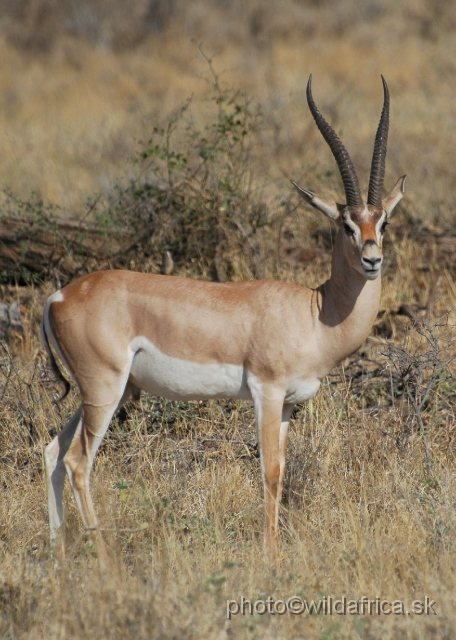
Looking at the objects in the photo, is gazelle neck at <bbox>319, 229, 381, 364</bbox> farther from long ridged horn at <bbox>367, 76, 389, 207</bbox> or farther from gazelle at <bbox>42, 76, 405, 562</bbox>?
long ridged horn at <bbox>367, 76, 389, 207</bbox>

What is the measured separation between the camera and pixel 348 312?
4.80m

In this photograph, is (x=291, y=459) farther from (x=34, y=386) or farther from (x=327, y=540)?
(x=34, y=386)

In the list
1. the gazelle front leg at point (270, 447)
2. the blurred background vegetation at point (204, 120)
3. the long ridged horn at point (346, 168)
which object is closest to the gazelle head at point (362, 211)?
the long ridged horn at point (346, 168)

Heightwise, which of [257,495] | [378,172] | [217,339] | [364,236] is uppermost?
[378,172]

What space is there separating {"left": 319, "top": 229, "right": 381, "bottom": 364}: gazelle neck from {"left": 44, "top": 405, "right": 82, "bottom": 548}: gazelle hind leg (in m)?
1.62

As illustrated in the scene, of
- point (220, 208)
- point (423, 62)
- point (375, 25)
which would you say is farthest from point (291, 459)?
point (375, 25)

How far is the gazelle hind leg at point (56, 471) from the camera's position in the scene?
4879 millimetres

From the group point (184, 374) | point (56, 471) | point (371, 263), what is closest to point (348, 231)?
point (371, 263)

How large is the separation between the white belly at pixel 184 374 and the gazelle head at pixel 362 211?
3.09ft

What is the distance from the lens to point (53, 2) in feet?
86.2

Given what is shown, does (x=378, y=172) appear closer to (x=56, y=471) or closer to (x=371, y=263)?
(x=371, y=263)

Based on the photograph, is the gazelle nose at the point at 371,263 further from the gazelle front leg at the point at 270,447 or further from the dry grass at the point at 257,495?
the dry grass at the point at 257,495

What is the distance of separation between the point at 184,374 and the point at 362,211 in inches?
54.2

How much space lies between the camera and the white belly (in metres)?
4.72
